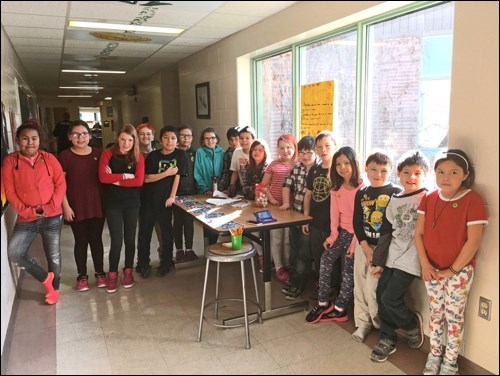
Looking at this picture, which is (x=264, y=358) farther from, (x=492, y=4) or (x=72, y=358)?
(x=492, y=4)

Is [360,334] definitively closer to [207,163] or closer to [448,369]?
[448,369]

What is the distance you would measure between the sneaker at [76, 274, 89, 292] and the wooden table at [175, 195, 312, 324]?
95 centimetres

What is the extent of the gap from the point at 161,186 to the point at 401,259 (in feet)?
6.29

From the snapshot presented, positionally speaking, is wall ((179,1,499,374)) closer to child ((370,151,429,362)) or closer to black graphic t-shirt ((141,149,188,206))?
child ((370,151,429,362))

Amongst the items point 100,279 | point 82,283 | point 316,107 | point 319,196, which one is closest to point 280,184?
point 319,196

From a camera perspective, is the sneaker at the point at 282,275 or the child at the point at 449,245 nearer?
the child at the point at 449,245

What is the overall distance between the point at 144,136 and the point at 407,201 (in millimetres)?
2138

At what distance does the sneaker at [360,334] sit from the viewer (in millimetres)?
2306

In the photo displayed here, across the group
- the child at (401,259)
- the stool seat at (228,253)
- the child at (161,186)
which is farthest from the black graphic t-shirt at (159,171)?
the child at (401,259)

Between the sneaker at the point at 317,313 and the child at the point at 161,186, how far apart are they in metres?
1.39

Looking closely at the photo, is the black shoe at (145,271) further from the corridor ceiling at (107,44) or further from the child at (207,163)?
the corridor ceiling at (107,44)

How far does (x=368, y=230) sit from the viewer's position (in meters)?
2.33

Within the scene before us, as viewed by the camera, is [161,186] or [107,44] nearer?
[161,186]

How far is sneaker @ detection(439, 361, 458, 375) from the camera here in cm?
188
